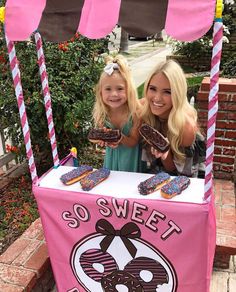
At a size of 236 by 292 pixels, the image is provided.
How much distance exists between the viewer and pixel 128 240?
2.15 m

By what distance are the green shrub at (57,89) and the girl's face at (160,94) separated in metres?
1.53

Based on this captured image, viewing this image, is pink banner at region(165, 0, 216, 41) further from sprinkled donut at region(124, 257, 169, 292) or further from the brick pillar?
the brick pillar

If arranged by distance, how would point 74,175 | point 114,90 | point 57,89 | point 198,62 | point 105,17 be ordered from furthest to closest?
point 198,62 → point 57,89 → point 114,90 → point 74,175 → point 105,17

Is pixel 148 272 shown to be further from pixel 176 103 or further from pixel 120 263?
pixel 176 103

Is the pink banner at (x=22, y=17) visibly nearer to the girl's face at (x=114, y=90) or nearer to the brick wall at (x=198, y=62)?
the girl's face at (x=114, y=90)

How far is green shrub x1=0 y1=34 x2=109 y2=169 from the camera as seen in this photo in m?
3.66

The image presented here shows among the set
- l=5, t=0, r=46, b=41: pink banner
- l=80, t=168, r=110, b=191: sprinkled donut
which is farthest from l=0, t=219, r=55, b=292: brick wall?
l=5, t=0, r=46, b=41: pink banner

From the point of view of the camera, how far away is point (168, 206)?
1.97m

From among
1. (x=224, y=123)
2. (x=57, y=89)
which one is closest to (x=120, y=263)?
(x=224, y=123)

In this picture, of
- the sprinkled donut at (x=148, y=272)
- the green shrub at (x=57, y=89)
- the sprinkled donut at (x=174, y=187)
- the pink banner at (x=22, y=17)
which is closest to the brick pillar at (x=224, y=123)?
the green shrub at (x=57, y=89)

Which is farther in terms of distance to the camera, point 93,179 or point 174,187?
point 93,179

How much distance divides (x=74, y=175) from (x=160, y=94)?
0.77 metres

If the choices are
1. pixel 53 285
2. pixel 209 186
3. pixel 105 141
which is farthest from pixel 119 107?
pixel 53 285

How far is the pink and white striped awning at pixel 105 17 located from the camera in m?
1.57
